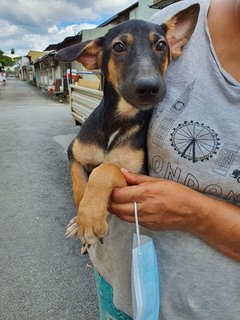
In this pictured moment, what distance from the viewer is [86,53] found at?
156 cm

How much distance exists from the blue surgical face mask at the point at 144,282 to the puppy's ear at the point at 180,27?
0.76 m

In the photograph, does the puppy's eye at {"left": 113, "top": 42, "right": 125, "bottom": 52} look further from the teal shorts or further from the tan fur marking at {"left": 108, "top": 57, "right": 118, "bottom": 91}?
the teal shorts

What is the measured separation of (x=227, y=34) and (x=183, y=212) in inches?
26.1

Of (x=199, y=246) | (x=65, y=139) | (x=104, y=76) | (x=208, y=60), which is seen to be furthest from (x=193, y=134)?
(x=65, y=139)

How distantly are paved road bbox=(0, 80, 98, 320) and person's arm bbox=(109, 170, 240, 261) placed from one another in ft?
5.95

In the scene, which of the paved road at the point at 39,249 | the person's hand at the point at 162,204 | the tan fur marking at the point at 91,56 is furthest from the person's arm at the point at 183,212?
the paved road at the point at 39,249

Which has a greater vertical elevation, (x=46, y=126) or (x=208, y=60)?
(x=208, y=60)

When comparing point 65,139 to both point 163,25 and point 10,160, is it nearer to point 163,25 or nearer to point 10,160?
point 10,160

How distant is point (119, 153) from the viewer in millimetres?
1412

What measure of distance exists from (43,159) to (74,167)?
208 inches

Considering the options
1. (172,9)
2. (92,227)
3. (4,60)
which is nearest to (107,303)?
(92,227)

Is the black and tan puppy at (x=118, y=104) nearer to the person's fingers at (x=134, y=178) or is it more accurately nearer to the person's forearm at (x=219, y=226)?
the person's fingers at (x=134, y=178)

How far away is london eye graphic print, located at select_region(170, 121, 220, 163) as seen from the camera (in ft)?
3.71

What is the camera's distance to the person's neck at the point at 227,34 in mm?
1196
